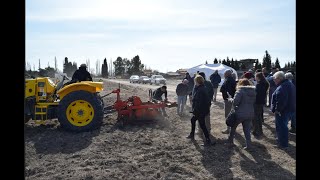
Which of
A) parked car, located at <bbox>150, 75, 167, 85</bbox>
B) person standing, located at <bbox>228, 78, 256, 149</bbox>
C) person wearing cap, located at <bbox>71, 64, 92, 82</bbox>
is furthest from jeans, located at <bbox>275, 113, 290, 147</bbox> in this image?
parked car, located at <bbox>150, 75, 167, 85</bbox>

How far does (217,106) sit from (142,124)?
17.3 ft

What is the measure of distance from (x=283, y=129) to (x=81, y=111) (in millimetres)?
4698

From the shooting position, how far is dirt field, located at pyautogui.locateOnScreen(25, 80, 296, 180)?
5246mm

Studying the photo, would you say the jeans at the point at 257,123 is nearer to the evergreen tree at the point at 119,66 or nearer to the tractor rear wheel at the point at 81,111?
the tractor rear wheel at the point at 81,111

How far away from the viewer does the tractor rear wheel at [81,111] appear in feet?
25.2

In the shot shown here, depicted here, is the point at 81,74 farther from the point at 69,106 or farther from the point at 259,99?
the point at 259,99

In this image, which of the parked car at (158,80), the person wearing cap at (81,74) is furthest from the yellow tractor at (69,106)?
the parked car at (158,80)

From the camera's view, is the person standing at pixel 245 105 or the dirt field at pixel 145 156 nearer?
the dirt field at pixel 145 156

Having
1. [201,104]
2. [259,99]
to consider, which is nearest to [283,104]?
[259,99]

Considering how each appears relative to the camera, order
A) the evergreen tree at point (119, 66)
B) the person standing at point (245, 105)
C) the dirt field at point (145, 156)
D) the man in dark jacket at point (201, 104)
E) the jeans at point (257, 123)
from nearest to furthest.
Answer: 1. the dirt field at point (145, 156)
2. the person standing at point (245, 105)
3. the man in dark jacket at point (201, 104)
4. the jeans at point (257, 123)
5. the evergreen tree at point (119, 66)

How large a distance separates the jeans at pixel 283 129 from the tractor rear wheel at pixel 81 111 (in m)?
4.16

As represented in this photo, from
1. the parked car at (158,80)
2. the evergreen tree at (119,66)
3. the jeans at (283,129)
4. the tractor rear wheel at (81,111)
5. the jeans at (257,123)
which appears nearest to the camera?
the jeans at (283,129)

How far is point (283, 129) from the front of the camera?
6.82 meters
